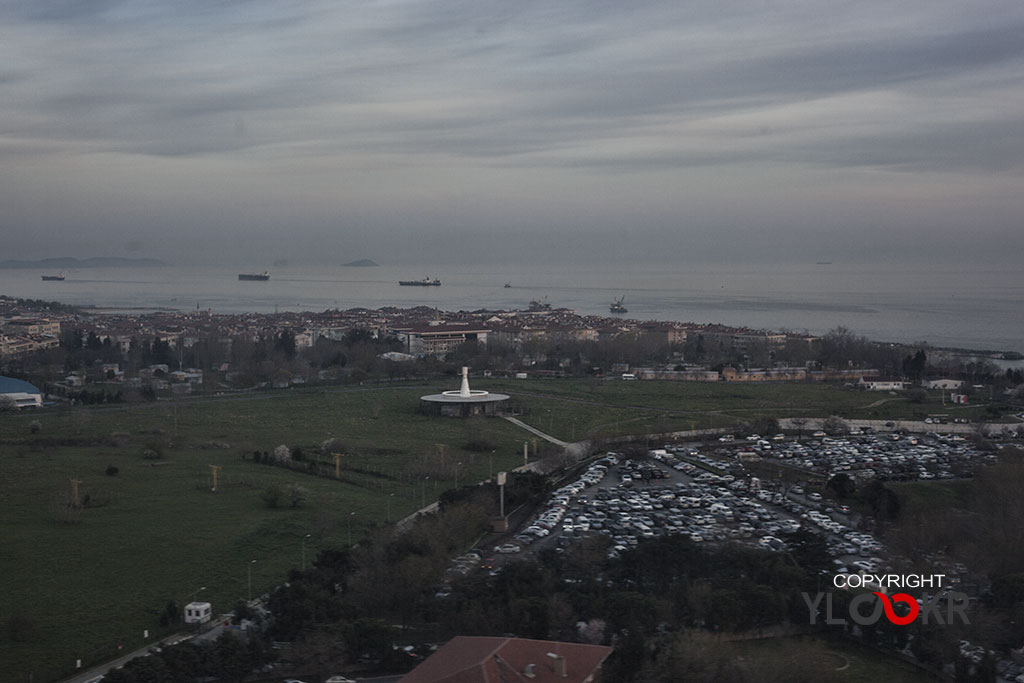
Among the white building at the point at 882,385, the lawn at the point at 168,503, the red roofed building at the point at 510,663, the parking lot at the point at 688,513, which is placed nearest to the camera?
the red roofed building at the point at 510,663

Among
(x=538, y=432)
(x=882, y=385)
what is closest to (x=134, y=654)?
(x=538, y=432)

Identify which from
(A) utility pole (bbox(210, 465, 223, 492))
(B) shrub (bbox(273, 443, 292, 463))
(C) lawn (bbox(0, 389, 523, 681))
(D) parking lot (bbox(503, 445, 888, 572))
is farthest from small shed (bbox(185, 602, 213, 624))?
(B) shrub (bbox(273, 443, 292, 463))

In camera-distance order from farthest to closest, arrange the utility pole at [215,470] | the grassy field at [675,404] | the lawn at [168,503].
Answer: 1. the grassy field at [675,404]
2. the utility pole at [215,470]
3. the lawn at [168,503]

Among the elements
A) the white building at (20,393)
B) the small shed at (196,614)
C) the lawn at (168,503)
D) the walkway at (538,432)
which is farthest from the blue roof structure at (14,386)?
the small shed at (196,614)

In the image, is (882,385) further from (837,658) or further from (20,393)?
(20,393)

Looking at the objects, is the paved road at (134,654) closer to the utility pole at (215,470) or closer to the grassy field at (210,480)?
the grassy field at (210,480)

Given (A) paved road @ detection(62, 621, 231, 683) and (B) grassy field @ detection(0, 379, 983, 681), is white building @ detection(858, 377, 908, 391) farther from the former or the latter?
(A) paved road @ detection(62, 621, 231, 683)

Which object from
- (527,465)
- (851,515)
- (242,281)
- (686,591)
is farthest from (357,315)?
(242,281)
